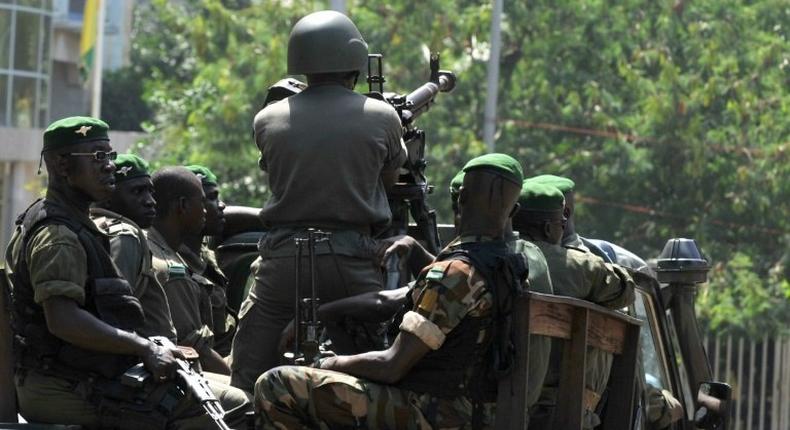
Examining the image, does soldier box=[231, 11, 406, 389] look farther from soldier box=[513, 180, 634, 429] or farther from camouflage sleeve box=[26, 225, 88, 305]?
camouflage sleeve box=[26, 225, 88, 305]

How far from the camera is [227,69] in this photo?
21.8 meters

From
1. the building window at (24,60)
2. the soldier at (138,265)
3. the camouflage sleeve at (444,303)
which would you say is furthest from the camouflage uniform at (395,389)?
the building window at (24,60)

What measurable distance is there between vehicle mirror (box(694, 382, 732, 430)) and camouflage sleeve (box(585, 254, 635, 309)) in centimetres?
121

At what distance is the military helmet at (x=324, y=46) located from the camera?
6395 mm

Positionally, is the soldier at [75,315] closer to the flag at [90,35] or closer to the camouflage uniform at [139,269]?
the camouflage uniform at [139,269]

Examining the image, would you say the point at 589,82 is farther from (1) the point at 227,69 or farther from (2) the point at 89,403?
(2) the point at 89,403

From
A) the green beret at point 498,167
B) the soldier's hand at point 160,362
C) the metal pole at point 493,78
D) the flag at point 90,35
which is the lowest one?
the soldier's hand at point 160,362

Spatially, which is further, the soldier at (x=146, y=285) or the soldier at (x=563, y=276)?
the soldier at (x=563, y=276)

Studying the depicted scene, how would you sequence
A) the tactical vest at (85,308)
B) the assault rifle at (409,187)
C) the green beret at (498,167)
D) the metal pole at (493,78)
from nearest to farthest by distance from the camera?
the tactical vest at (85,308)
the green beret at (498,167)
the assault rifle at (409,187)
the metal pole at (493,78)

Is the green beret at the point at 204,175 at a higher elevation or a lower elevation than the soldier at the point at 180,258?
higher

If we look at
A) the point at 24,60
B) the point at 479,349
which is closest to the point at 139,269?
the point at 479,349

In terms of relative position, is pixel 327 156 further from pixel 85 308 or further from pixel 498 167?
pixel 85 308

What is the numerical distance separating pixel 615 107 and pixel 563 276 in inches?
561

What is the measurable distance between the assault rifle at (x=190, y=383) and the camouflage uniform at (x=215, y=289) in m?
1.40
